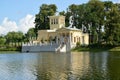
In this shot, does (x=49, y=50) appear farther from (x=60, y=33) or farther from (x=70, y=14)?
(x=70, y=14)

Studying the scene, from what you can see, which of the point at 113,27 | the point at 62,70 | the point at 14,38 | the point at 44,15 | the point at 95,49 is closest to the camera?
the point at 62,70

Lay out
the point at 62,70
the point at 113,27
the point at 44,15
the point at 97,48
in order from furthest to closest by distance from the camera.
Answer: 1. the point at 44,15
2. the point at 97,48
3. the point at 113,27
4. the point at 62,70

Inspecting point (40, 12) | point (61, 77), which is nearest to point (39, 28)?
point (40, 12)

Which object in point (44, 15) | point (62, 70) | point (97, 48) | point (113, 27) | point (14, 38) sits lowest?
point (62, 70)

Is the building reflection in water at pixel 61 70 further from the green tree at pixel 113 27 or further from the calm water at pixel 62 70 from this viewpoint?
the green tree at pixel 113 27

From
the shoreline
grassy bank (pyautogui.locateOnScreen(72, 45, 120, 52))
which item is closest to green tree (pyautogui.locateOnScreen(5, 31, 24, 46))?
grassy bank (pyautogui.locateOnScreen(72, 45, 120, 52))

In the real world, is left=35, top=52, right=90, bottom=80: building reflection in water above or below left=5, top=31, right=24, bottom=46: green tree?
below

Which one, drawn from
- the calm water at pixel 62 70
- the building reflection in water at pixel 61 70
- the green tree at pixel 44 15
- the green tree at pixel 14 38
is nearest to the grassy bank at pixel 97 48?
the green tree at pixel 44 15

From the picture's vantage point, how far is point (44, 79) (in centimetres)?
A: 2433

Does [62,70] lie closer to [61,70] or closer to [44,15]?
[61,70]

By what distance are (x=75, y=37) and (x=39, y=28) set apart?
14975 mm

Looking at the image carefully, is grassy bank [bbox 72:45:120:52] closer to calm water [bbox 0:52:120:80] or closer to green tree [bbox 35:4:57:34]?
green tree [bbox 35:4:57:34]

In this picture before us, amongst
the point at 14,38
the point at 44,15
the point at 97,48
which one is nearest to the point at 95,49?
the point at 97,48

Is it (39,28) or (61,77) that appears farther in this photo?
(39,28)
